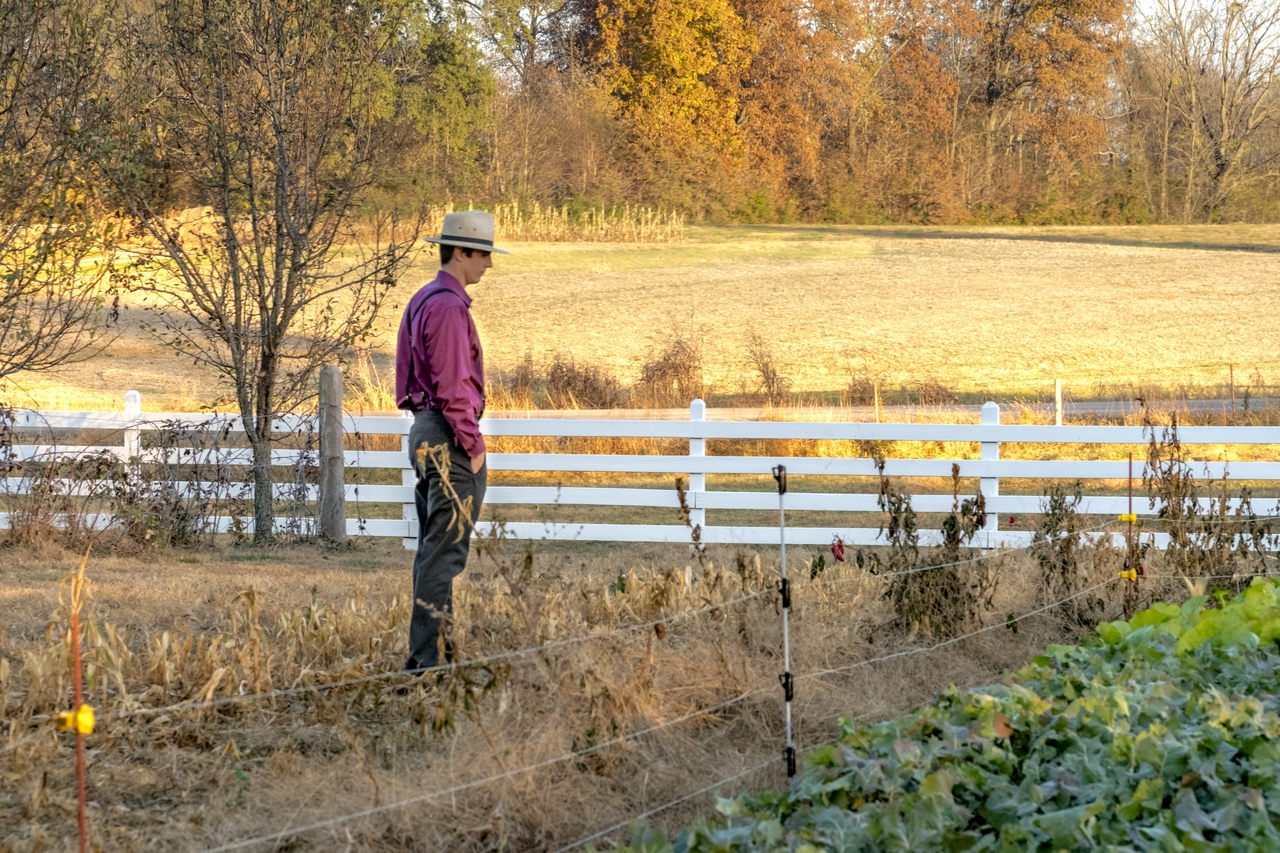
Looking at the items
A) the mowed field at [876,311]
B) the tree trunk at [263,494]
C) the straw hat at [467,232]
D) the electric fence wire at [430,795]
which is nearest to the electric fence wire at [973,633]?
the electric fence wire at [430,795]

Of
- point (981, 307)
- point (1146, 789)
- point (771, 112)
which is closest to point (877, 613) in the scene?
point (1146, 789)

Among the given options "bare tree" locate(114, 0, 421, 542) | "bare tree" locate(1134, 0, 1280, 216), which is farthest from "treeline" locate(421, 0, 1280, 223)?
"bare tree" locate(114, 0, 421, 542)

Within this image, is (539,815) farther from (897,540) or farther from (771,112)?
(771,112)

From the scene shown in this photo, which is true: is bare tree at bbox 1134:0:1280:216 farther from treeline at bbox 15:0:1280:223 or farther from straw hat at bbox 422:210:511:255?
straw hat at bbox 422:210:511:255

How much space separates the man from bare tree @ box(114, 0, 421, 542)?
12.2 feet

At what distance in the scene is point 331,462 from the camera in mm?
8719

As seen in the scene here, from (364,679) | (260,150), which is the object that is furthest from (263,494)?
(364,679)

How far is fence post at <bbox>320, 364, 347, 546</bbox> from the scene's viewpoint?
344 inches

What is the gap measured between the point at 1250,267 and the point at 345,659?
3272cm

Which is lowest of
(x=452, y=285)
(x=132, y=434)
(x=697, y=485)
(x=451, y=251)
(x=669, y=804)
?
(x=669, y=804)

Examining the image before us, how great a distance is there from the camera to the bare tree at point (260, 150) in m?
8.64

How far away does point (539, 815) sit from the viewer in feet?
11.6

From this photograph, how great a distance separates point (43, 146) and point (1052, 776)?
658 centimetres

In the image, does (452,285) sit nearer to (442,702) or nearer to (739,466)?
(442,702)
